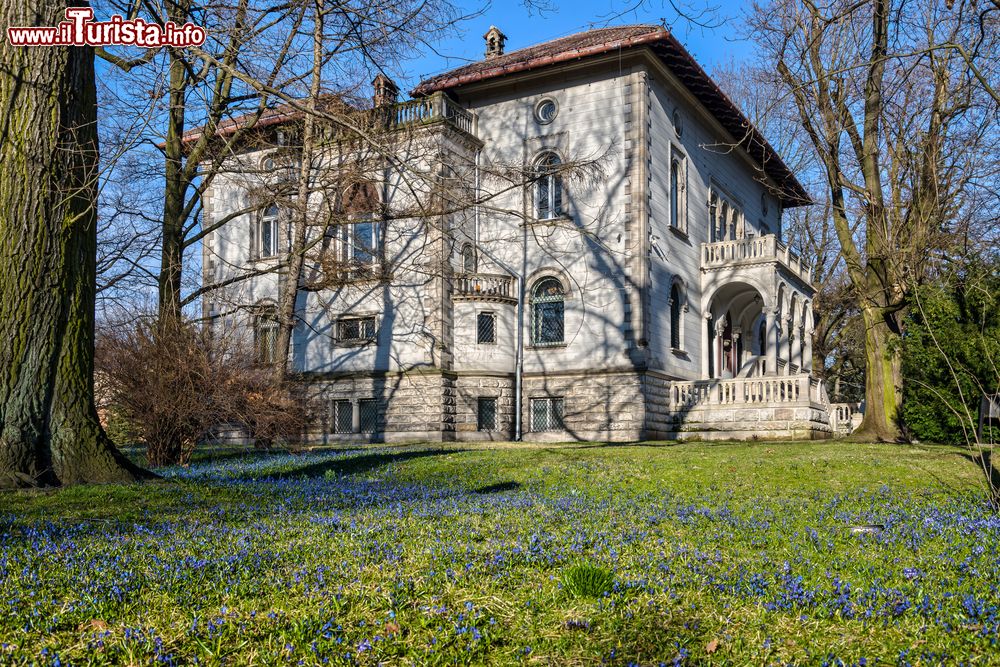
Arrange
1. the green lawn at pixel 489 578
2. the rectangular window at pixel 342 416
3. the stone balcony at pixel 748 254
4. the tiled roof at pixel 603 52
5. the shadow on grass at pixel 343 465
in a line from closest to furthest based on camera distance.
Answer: the green lawn at pixel 489 578
the shadow on grass at pixel 343 465
the tiled roof at pixel 603 52
the rectangular window at pixel 342 416
the stone balcony at pixel 748 254

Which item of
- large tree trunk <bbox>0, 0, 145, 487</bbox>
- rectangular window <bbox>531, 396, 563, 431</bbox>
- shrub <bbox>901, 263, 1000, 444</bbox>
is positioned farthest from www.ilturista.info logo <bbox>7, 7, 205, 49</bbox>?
rectangular window <bbox>531, 396, 563, 431</bbox>

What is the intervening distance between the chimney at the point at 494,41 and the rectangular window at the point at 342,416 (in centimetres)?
1566

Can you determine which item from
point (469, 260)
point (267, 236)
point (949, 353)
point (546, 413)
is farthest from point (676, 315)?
point (267, 236)

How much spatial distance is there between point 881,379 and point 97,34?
19.4 meters

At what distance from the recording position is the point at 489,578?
17.4 ft

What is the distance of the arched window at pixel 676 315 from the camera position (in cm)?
3033

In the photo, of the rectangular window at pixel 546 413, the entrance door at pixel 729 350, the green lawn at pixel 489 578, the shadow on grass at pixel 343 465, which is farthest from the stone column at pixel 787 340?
the green lawn at pixel 489 578

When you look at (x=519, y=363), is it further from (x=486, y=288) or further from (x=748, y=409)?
(x=748, y=409)

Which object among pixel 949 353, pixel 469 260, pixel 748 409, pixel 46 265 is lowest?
pixel 748 409

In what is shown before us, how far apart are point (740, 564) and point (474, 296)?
23.0m

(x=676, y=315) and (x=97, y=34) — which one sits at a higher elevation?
(x=97, y=34)

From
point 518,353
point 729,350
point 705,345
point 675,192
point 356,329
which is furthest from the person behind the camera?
point 729,350

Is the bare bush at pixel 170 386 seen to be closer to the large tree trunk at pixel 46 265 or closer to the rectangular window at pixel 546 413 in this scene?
the large tree trunk at pixel 46 265

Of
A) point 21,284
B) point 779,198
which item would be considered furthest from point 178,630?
point 779,198
